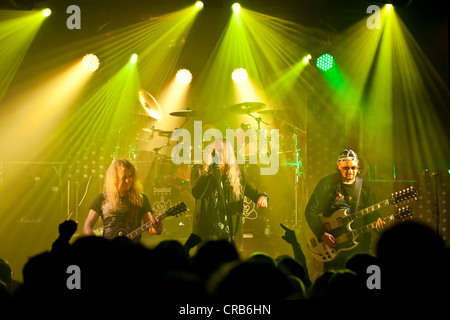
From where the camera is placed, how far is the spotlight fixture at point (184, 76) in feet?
39.3

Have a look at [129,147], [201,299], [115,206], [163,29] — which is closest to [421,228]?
[201,299]

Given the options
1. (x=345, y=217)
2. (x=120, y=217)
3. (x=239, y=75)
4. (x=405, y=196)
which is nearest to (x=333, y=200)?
(x=345, y=217)

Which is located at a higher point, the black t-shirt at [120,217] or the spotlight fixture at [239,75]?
the spotlight fixture at [239,75]

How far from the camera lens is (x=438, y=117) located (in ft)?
25.9

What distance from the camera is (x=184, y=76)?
12.0 meters

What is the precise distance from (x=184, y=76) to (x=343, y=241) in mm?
8010

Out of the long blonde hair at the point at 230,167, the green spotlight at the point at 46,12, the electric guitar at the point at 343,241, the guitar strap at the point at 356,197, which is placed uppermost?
the green spotlight at the point at 46,12

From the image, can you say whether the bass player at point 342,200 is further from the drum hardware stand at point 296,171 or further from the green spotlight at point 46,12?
the green spotlight at point 46,12

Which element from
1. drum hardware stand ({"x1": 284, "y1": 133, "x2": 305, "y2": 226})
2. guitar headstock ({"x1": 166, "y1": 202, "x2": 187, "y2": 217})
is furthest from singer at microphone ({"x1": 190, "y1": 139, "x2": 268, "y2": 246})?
drum hardware stand ({"x1": 284, "y1": 133, "x2": 305, "y2": 226})

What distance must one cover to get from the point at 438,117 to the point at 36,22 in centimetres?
803

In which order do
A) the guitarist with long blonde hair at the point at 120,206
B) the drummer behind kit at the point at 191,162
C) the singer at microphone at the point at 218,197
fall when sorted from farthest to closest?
the drummer behind kit at the point at 191,162
the guitarist with long blonde hair at the point at 120,206
the singer at microphone at the point at 218,197

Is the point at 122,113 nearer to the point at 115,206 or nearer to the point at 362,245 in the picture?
the point at 115,206

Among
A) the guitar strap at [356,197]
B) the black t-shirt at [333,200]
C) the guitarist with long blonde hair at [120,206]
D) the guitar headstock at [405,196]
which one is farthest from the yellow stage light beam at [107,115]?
the guitar headstock at [405,196]

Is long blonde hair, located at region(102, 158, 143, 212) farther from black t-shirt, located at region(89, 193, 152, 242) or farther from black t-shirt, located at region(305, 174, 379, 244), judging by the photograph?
black t-shirt, located at region(305, 174, 379, 244)
